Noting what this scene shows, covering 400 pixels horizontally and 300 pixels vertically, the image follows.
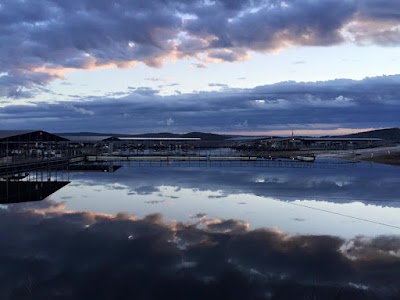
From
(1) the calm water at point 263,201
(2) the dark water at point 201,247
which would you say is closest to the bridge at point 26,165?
(1) the calm water at point 263,201

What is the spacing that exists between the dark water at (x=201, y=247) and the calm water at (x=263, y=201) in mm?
88

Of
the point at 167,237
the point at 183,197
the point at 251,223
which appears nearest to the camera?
the point at 167,237

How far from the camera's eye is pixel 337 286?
1068 cm

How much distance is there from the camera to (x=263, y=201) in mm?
23953

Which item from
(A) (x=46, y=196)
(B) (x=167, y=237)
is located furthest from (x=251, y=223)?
(A) (x=46, y=196)

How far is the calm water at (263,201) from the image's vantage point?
1819 centimetres

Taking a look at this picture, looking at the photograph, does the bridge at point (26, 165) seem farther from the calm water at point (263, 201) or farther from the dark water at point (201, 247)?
the dark water at point (201, 247)

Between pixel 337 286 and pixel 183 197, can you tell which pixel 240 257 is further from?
pixel 183 197

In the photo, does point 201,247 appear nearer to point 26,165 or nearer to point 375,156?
point 26,165

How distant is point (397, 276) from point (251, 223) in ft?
24.5


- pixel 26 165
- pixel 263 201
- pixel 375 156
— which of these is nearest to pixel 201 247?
pixel 263 201

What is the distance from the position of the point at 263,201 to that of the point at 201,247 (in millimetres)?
10507

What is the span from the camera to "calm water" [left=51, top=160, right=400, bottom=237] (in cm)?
1819

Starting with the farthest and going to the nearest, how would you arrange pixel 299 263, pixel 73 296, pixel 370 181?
1. pixel 370 181
2. pixel 299 263
3. pixel 73 296
